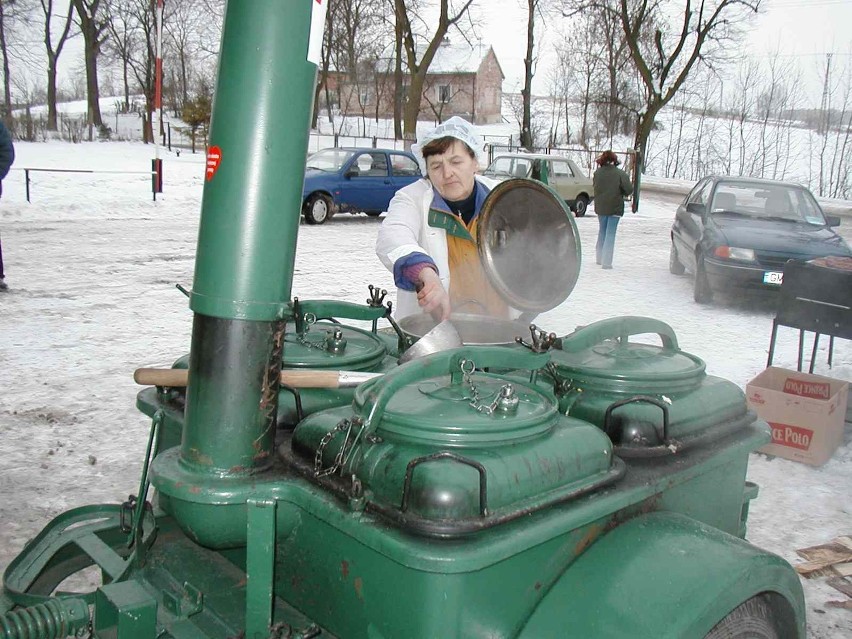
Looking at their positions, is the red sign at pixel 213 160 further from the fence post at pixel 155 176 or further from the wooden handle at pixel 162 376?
the fence post at pixel 155 176

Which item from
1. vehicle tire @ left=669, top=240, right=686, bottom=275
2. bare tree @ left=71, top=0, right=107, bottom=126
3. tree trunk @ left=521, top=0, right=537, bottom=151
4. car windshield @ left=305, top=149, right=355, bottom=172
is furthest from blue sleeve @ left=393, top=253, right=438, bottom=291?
bare tree @ left=71, top=0, right=107, bottom=126

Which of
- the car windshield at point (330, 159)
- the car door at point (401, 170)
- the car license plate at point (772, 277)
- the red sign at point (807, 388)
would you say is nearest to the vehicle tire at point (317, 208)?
the car windshield at point (330, 159)

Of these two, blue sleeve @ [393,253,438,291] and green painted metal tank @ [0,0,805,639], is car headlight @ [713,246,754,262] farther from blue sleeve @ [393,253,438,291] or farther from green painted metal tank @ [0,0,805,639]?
green painted metal tank @ [0,0,805,639]

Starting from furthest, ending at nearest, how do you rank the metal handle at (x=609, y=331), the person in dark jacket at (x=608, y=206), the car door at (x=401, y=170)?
1. the car door at (x=401, y=170)
2. the person in dark jacket at (x=608, y=206)
3. the metal handle at (x=609, y=331)

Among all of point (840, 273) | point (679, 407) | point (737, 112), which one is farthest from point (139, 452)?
point (737, 112)

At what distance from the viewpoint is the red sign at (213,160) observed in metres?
1.65

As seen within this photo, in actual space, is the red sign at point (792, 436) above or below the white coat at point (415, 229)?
below

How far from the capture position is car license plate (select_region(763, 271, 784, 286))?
8320mm

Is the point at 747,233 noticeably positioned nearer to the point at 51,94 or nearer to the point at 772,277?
the point at 772,277

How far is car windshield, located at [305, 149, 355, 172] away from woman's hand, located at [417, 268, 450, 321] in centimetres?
1315

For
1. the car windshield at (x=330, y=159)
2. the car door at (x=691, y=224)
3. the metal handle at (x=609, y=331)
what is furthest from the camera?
the car windshield at (x=330, y=159)

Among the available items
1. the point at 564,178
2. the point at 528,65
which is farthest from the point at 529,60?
the point at 564,178

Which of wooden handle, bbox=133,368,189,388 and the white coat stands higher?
the white coat

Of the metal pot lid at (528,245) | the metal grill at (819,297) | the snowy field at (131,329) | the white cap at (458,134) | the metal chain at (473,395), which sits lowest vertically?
the snowy field at (131,329)
